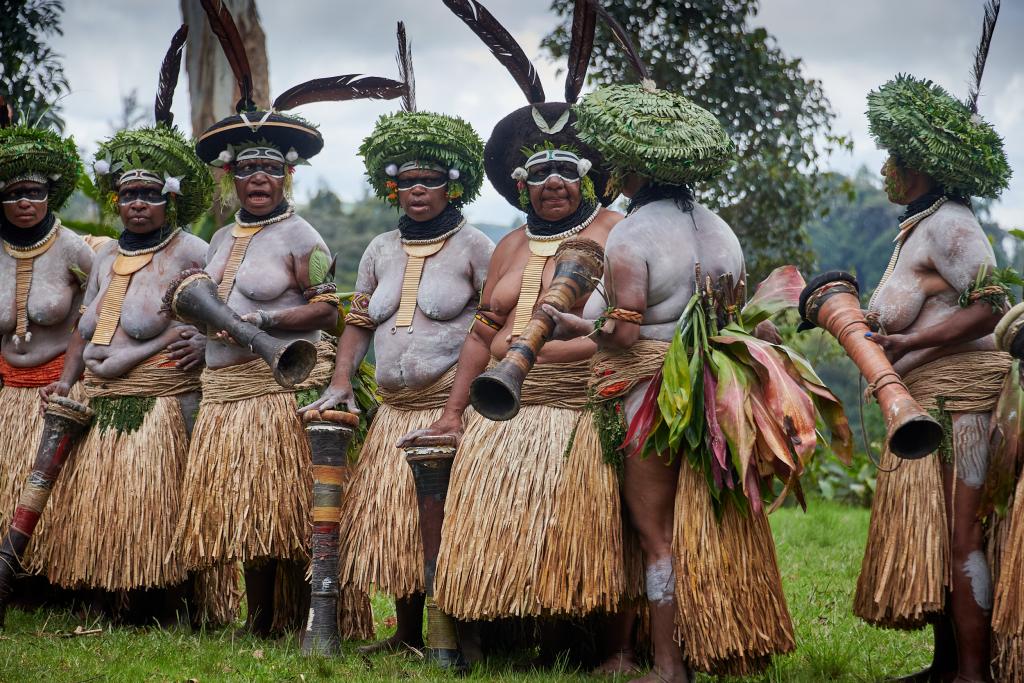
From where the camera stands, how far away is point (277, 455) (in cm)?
505

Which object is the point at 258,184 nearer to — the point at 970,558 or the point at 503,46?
the point at 503,46

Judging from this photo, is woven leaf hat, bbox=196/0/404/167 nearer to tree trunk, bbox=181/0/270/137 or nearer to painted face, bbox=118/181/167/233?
painted face, bbox=118/181/167/233

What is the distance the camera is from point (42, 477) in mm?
5340

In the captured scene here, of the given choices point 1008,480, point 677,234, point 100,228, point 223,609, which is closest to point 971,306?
point 1008,480

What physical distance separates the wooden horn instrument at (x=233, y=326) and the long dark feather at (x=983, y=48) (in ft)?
9.04

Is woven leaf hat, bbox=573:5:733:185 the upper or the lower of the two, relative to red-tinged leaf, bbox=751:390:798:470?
upper

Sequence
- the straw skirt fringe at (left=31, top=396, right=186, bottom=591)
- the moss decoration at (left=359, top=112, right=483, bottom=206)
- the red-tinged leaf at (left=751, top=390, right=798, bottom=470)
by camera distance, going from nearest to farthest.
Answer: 1. the red-tinged leaf at (left=751, top=390, right=798, bottom=470)
2. the moss decoration at (left=359, top=112, right=483, bottom=206)
3. the straw skirt fringe at (left=31, top=396, right=186, bottom=591)

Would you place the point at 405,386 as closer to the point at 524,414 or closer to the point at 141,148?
the point at 524,414

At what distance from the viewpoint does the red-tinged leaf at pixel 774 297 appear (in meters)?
4.00

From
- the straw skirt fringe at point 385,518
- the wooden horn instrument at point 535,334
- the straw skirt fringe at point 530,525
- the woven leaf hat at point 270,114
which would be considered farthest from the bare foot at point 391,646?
the woven leaf hat at point 270,114

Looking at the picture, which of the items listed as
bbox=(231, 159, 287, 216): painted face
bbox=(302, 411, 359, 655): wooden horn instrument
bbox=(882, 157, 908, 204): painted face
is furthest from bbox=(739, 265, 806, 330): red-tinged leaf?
bbox=(231, 159, 287, 216): painted face

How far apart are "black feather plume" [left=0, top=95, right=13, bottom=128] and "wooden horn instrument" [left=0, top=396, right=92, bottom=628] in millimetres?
1794

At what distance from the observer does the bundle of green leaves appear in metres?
3.68

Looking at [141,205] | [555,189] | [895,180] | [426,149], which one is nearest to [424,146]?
[426,149]
